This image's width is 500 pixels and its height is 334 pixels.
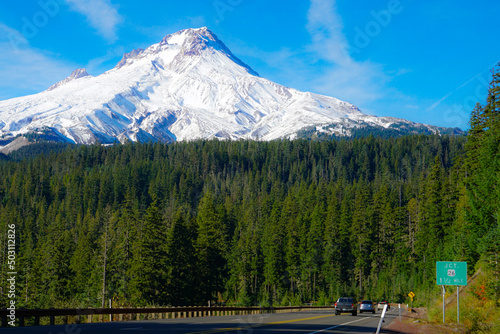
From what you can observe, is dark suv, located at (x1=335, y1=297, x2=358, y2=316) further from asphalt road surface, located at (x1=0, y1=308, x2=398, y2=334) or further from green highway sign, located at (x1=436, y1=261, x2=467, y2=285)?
asphalt road surface, located at (x1=0, y1=308, x2=398, y2=334)

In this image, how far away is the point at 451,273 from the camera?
1059 inches

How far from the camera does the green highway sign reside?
26578 mm

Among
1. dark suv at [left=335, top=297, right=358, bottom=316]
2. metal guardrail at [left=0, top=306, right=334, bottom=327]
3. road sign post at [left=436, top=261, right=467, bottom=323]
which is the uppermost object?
road sign post at [left=436, top=261, right=467, bottom=323]

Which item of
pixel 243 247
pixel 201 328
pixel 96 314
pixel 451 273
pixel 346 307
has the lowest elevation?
pixel 346 307

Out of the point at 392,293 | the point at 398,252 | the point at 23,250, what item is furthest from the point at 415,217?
the point at 23,250

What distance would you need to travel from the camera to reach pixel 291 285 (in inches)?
Result: 3730

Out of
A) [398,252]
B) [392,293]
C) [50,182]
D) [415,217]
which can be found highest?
[50,182]

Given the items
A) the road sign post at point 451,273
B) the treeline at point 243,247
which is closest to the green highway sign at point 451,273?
the road sign post at point 451,273

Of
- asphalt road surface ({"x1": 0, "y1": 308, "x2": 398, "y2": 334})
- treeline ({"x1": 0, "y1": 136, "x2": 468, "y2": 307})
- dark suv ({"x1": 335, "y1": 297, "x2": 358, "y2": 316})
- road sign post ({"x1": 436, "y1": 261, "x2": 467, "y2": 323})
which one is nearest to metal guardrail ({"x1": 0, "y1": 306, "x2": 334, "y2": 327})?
asphalt road surface ({"x1": 0, "y1": 308, "x2": 398, "y2": 334})

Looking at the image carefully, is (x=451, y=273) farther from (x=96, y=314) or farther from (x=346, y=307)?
(x=96, y=314)

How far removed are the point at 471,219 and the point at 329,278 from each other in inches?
2166

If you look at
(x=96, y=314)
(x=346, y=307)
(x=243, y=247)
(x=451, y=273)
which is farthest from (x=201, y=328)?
(x=243, y=247)

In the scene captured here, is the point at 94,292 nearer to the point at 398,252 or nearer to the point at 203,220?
the point at 203,220

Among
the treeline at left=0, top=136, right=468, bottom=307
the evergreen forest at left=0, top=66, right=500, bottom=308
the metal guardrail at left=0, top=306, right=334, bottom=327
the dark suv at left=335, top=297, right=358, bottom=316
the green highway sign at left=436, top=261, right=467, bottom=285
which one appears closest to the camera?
the metal guardrail at left=0, top=306, right=334, bottom=327
